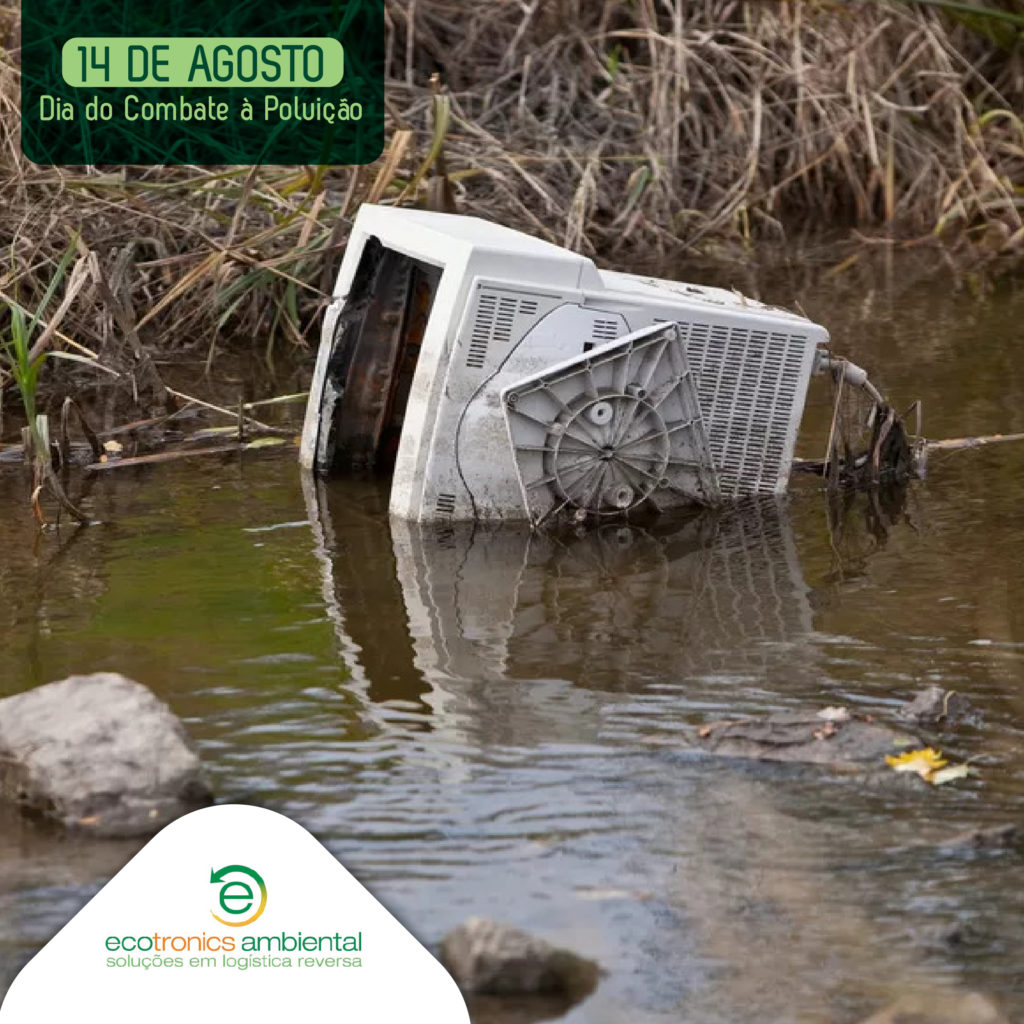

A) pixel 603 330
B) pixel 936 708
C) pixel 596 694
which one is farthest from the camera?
pixel 603 330

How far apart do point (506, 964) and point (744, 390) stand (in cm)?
284

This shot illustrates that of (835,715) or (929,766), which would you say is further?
(835,715)

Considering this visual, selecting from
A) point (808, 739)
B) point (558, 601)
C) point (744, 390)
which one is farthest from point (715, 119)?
point (808, 739)

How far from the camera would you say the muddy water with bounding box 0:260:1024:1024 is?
10.3ft

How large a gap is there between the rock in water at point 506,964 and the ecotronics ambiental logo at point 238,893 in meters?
0.33

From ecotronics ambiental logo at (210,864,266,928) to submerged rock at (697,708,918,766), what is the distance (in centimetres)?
121

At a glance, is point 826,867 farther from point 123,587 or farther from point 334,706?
point 123,587

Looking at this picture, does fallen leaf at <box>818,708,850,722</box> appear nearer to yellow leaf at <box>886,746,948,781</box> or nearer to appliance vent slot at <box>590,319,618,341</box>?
yellow leaf at <box>886,746,948,781</box>

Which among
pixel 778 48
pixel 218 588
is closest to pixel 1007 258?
pixel 778 48

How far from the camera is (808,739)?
3836 millimetres

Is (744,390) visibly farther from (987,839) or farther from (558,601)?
(987,839)

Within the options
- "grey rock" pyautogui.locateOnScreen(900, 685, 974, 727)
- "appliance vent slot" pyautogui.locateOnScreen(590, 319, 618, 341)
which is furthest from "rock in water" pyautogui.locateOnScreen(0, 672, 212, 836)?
"appliance vent slot" pyautogui.locateOnScreen(590, 319, 618, 341)

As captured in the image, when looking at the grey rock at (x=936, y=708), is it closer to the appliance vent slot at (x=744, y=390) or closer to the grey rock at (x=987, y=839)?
the grey rock at (x=987, y=839)

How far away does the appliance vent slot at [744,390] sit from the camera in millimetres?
5348
